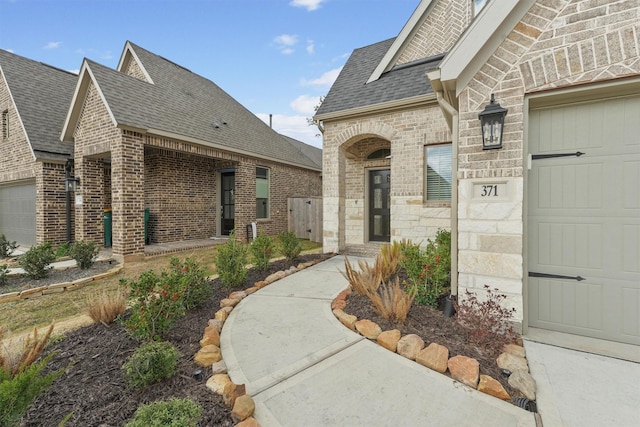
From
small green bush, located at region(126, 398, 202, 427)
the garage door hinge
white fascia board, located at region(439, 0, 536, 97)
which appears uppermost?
white fascia board, located at region(439, 0, 536, 97)

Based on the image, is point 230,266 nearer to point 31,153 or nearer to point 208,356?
point 208,356

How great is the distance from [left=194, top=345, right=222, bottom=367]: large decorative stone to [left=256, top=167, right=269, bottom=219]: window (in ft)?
29.3

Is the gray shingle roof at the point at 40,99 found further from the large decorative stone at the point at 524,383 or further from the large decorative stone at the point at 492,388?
the large decorative stone at the point at 524,383

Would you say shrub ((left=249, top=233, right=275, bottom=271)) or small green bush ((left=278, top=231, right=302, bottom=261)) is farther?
small green bush ((left=278, top=231, right=302, bottom=261))

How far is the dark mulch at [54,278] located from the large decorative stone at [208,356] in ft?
15.9

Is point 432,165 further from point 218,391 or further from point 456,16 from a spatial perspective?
point 218,391

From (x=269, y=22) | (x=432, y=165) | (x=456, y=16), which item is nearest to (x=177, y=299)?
(x=432, y=165)

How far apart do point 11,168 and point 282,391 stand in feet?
42.1

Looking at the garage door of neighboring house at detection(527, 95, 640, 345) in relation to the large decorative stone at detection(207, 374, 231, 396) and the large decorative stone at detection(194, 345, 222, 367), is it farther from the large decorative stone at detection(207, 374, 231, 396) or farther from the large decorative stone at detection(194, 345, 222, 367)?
the large decorative stone at detection(194, 345, 222, 367)

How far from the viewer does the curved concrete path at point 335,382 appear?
1959mm

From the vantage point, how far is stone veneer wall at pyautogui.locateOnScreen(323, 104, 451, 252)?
670cm

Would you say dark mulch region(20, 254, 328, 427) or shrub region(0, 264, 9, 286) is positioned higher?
shrub region(0, 264, 9, 286)

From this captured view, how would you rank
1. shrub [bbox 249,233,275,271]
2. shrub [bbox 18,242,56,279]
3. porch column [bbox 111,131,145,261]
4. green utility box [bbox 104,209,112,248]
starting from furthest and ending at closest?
1. green utility box [bbox 104,209,112,248]
2. porch column [bbox 111,131,145,261]
3. shrub [bbox 249,233,275,271]
4. shrub [bbox 18,242,56,279]

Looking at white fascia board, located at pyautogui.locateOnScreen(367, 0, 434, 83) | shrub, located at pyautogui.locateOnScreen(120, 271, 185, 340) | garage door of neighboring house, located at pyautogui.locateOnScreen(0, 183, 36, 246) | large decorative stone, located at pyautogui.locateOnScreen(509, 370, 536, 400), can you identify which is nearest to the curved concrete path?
large decorative stone, located at pyautogui.locateOnScreen(509, 370, 536, 400)
